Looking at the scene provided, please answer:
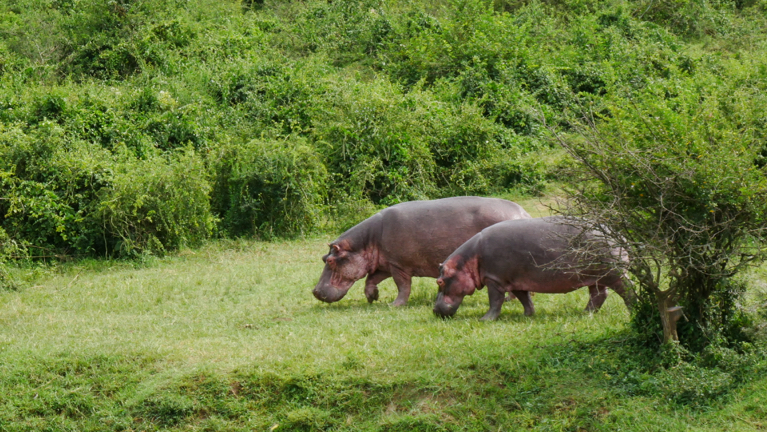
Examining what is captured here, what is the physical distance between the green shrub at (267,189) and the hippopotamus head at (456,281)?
6.19m

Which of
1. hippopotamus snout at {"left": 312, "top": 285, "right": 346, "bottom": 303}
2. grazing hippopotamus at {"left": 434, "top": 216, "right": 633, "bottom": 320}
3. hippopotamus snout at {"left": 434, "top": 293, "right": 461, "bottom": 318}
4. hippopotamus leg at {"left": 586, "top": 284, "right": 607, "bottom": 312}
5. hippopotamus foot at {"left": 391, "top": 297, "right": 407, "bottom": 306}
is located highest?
grazing hippopotamus at {"left": 434, "top": 216, "right": 633, "bottom": 320}

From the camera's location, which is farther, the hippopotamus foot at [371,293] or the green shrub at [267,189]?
the green shrub at [267,189]

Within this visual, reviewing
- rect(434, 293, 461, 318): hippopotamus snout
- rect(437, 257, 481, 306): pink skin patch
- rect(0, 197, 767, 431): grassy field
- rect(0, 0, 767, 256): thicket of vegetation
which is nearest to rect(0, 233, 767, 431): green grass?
rect(0, 197, 767, 431): grassy field

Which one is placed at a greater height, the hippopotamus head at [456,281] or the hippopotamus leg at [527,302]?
the hippopotamus head at [456,281]

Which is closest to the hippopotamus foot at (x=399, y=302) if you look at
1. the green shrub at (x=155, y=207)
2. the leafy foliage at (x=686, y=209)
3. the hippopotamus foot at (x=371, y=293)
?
the hippopotamus foot at (x=371, y=293)

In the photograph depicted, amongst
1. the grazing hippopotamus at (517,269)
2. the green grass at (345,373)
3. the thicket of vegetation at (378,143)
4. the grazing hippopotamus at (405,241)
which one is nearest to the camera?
the green grass at (345,373)

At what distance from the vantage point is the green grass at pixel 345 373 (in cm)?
643

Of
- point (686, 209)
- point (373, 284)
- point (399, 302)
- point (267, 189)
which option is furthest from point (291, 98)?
point (686, 209)

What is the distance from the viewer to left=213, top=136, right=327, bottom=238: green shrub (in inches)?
570

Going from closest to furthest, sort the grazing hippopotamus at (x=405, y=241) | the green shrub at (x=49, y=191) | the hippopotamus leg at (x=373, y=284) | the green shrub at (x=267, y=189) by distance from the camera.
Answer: the grazing hippopotamus at (x=405, y=241)
the hippopotamus leg at (x=373, y=284)
the green shrub at (x=49, y=191)
the green shrub at (x=267, y=189)

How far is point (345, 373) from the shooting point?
7.34 metres

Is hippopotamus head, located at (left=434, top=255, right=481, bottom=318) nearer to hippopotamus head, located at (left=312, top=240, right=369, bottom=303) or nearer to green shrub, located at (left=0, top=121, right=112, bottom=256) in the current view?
hippopotamus head, located at (left=312, top=240, right=369, bottom=303)

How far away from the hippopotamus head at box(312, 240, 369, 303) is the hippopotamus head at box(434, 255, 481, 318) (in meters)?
1.64

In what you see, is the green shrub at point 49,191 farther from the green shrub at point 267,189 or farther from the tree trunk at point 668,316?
the tree trunk at point 668,316
